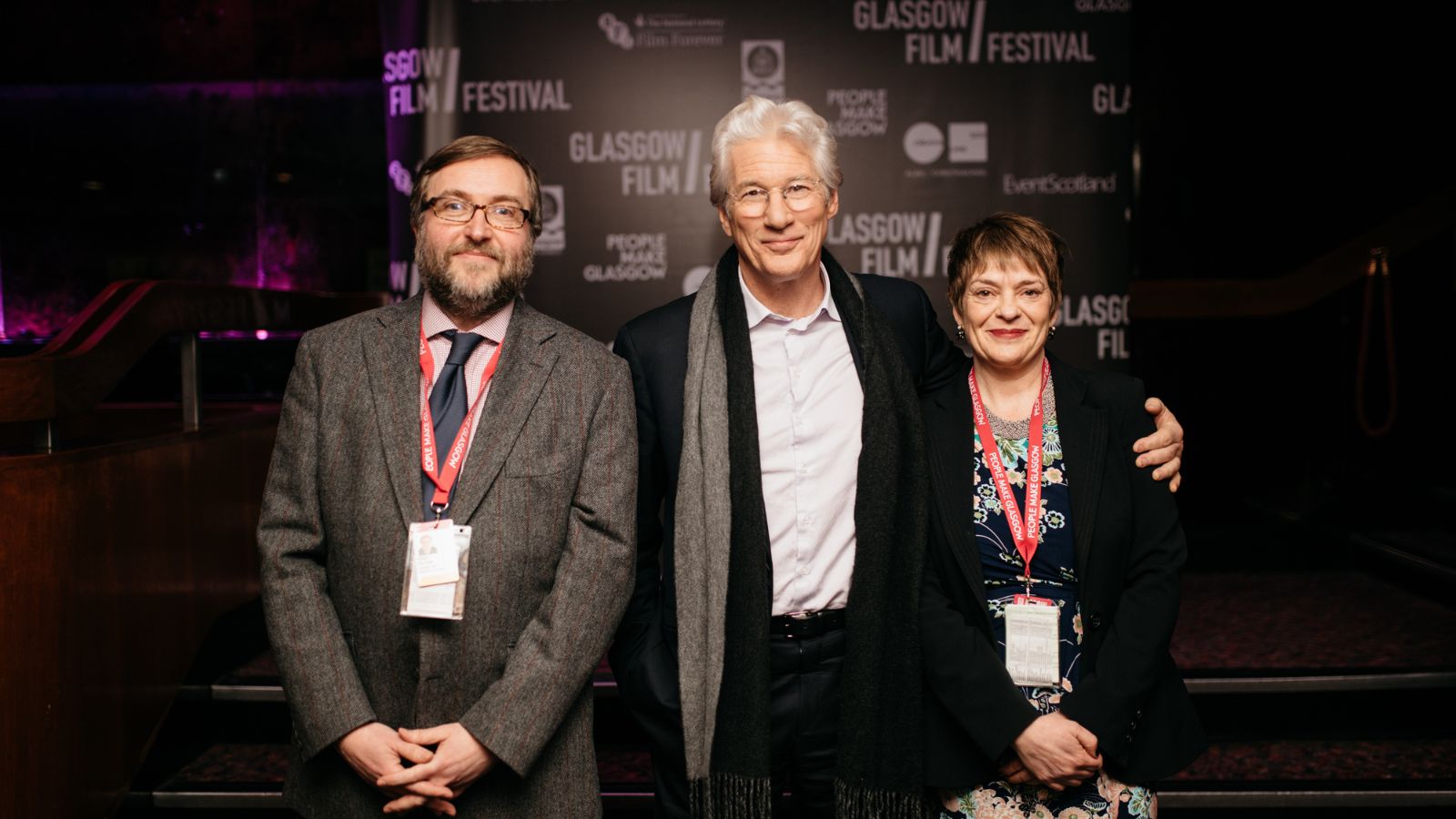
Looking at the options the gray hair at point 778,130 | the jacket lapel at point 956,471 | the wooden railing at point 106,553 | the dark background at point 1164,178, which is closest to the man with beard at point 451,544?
the gray hair at point 778,130

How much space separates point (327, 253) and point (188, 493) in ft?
13.5

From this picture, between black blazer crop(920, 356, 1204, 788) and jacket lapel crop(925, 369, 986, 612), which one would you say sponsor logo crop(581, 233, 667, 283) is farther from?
black blazer crop(920, 356, 1204, 788)

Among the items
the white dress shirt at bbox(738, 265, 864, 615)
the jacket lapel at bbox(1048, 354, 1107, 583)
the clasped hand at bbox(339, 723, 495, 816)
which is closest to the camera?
the clasped hand at bbox(339, 723, 495, 816)

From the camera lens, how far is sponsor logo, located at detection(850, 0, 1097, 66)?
4.50m

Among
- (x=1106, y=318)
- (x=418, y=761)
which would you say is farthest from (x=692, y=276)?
(x=418, y=761)

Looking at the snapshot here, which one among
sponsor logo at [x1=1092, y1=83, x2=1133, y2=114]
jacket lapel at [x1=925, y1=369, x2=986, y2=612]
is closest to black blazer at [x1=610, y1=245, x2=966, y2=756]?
jacket lapel at [x1=925, y1=369, x2=986, y2=612]

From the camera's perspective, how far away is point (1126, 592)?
186 centimetres

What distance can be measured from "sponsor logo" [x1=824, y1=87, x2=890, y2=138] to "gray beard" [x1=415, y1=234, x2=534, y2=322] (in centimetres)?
290

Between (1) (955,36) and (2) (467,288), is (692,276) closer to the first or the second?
(1) (955,36)

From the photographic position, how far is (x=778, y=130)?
197cm

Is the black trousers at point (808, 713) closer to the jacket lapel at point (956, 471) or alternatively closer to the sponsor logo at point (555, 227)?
the jacket lapel at point (956, 471)

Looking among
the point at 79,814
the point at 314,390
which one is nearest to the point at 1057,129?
the point at 314,390

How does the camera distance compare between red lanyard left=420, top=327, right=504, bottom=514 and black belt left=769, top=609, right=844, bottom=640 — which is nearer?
red lanyard left=420, top=327, right=504, bottom=514

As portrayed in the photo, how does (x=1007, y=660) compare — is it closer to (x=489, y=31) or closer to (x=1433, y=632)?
(x=1433, y=632)
